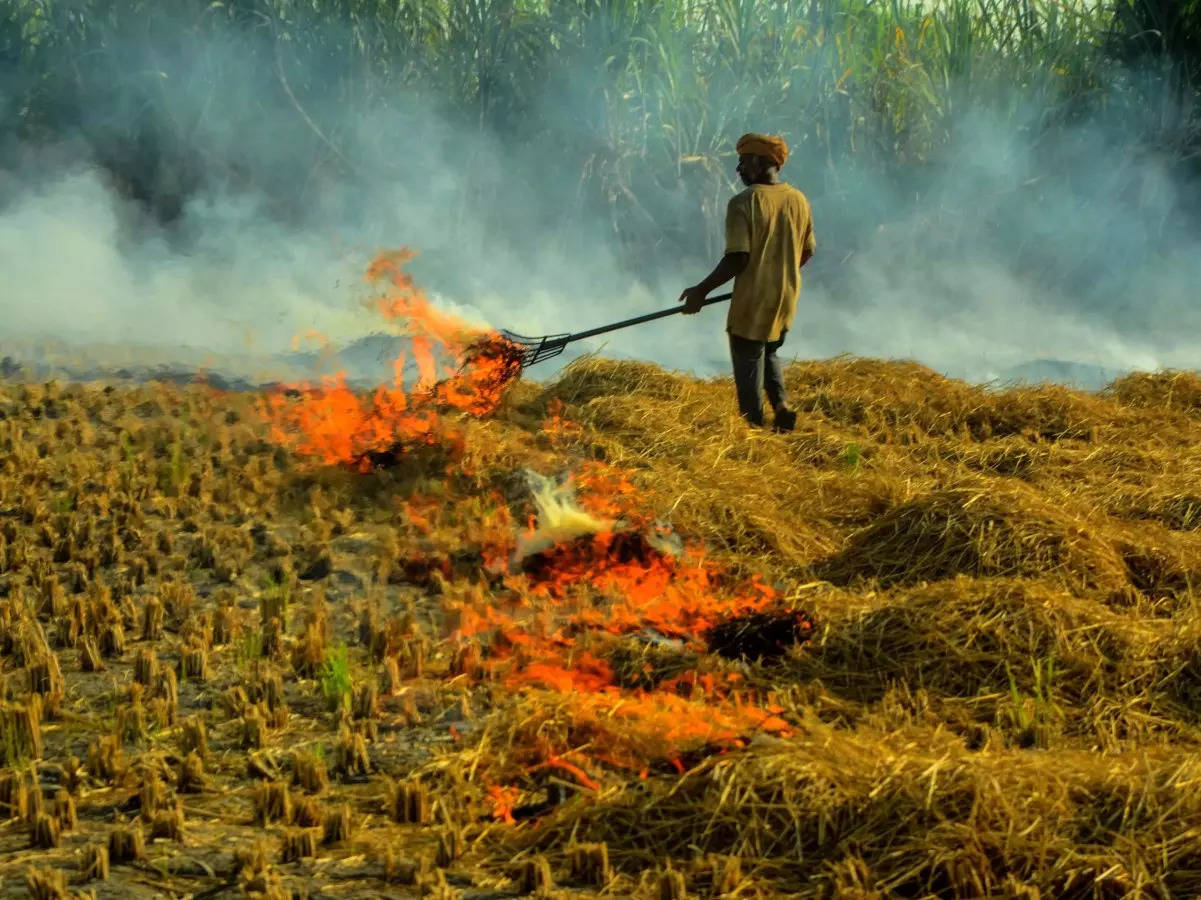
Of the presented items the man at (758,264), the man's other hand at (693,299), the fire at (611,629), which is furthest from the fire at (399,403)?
the man at (758,264)

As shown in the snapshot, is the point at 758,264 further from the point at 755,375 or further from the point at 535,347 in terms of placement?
the point at 535,347

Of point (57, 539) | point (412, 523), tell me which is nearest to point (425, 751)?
point (412, 523)

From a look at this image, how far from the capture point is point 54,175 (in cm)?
1523

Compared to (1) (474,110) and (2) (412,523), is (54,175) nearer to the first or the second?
(1) (474,110)

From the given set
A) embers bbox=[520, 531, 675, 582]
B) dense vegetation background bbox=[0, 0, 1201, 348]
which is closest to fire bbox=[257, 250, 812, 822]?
embers bbox=[520, 531, 675, 582]

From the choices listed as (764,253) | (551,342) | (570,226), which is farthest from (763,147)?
(570,226)

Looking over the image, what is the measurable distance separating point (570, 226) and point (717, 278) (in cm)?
784

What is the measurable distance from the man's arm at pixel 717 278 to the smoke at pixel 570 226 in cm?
574

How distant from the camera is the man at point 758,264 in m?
7.75

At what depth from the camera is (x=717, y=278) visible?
7.73 m

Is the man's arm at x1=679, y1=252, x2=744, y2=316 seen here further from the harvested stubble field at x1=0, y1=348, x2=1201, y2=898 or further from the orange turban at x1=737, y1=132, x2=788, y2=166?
the harvested stubble field at x1=0, y1=348, x2=1201, y2=898

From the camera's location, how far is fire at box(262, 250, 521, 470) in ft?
24.6

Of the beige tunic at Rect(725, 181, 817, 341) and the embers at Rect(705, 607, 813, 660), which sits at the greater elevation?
the beige tunic at Rect(725, 181, 817, 341)

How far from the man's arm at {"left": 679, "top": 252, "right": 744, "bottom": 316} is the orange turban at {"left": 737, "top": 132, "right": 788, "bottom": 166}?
0.56 metres
